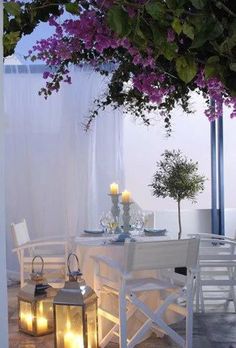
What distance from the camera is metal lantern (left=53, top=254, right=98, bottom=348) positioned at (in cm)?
255

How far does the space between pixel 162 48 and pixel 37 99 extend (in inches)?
170

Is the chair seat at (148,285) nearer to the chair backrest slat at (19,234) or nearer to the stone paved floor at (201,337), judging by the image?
the stone paved floor at (201,337)

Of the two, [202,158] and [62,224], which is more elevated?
[202,158]

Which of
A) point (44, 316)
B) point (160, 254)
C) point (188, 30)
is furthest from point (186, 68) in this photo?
point (44, 316)

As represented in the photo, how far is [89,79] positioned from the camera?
523cm

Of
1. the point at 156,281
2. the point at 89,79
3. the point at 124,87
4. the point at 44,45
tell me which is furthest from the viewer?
the point at 89,79

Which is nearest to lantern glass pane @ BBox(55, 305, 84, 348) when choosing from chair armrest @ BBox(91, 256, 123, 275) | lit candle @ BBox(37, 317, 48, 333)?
chair armrest @ BBox(91, 256, 123, 275)

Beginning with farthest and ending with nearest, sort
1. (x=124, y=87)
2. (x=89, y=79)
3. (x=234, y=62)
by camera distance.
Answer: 1. (x=89, y=79)
2. (x=124, y=87)
3. (x=234, y=62)

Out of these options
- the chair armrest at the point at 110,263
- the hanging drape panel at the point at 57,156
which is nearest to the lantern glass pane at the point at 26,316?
the chair armrest at the point at 110,263

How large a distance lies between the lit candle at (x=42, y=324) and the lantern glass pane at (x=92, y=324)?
0.70 meters

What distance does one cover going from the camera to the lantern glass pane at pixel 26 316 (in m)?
3.23

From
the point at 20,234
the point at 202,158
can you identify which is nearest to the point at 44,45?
the point at 20,234

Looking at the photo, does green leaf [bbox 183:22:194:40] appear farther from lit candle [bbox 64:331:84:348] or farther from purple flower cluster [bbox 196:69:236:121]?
lit candle [bbox 64:331:84:348]

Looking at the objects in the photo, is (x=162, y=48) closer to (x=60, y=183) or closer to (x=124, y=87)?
(x=124, y=87)
